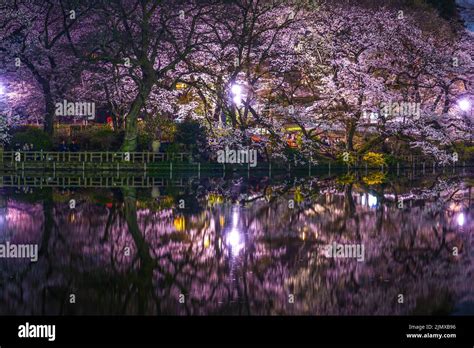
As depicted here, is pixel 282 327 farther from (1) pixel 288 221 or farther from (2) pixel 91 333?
(1) pixel 288 221

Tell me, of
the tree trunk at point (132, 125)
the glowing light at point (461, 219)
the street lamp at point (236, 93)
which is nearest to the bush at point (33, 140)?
the tree trunk at point (132, 125)

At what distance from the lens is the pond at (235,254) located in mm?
14602

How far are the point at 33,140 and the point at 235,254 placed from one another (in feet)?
127

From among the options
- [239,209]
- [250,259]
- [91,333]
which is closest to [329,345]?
[91,333]

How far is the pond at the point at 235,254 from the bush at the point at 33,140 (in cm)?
2039

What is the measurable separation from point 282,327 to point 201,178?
117 feet

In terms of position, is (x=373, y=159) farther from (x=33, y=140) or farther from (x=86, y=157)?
(x=33, y=140)

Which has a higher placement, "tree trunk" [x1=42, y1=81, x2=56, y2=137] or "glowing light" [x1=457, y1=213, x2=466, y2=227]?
"tree trunk" [x1=42, y1=81, x2=56, y2=137]

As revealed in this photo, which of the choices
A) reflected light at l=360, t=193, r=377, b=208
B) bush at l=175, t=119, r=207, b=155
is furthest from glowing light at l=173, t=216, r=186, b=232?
bush at l=175, t=119, r=207, b=155

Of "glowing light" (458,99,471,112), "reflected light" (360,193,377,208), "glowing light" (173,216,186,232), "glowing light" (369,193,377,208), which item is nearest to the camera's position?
"glowing light" (173,216,186,232)

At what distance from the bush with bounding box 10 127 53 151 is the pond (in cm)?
2039

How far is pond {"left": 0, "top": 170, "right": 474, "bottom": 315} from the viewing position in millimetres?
14602

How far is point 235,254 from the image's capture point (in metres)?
19.8

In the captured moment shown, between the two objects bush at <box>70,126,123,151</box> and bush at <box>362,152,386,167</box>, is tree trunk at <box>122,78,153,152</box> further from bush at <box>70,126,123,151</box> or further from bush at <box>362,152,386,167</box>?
bush at <box>362,152,386,167</box>
